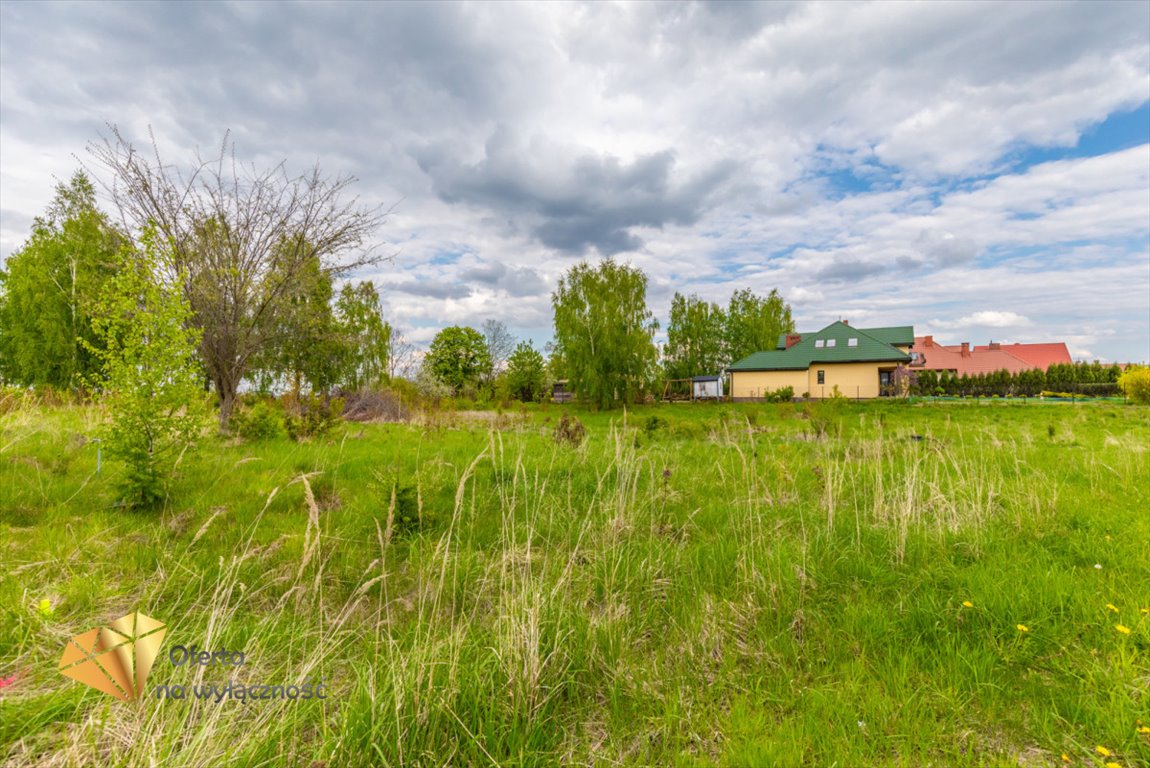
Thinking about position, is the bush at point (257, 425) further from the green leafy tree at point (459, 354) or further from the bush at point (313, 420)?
the green leafy tree at point (459, 354)

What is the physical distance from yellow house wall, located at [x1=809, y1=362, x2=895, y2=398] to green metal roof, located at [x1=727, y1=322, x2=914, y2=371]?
59 centimetres

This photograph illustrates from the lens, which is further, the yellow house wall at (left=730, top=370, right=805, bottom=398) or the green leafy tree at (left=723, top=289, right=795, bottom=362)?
the green leafy tree at (left=723, top=289, right=795, bottom=362)

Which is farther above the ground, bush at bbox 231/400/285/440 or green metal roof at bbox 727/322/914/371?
green metal roof at bbox 727/322/914/371

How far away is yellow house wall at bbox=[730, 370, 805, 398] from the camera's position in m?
41.3

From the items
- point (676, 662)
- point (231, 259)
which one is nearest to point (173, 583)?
point (676, 662)

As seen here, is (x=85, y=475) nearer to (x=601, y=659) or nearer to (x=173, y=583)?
(x=173, y=583)

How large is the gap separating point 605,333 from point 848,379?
942 inches

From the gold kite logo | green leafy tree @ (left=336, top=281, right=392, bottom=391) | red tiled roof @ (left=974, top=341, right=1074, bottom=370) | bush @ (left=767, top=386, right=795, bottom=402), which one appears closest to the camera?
the gold kite logo

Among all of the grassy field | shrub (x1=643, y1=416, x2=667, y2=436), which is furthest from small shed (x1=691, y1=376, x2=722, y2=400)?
the grassy field

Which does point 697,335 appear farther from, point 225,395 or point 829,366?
point 225,395

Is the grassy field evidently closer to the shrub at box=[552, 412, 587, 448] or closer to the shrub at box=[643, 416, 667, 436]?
the shrub at box=[552, 412, 587, 448]

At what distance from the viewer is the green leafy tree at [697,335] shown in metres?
53.7

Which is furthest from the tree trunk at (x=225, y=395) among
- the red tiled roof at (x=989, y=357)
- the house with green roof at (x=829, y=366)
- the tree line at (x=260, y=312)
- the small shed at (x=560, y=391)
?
the red tiled roof at (x=989, y=357)

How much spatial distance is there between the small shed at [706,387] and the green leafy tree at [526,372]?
51.4 ft
